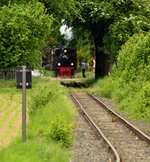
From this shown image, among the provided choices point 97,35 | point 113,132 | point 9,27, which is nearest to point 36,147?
point 113,132

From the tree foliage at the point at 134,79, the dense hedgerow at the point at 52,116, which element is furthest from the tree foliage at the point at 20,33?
the dense hedgerow at the point at 52,116

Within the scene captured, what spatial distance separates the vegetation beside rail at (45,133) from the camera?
10.6m

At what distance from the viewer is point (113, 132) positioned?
1636 cm

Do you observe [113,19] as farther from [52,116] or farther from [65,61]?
[52,116]

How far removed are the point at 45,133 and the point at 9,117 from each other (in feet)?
17.9

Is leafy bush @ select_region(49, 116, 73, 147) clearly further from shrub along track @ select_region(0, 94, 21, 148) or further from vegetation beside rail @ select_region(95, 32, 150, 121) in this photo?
vegetation beside rail @ select_region(95, 32, 150, 121)

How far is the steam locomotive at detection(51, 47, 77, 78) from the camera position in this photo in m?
53.9

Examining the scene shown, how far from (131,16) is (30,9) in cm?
805

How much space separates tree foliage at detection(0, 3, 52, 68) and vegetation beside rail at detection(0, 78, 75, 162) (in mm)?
12876

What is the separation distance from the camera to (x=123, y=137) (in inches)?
603

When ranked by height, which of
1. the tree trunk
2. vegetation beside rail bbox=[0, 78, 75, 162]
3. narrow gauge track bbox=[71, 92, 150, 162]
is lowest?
narrow gauge track bbox=[71, 92, 150, 162]

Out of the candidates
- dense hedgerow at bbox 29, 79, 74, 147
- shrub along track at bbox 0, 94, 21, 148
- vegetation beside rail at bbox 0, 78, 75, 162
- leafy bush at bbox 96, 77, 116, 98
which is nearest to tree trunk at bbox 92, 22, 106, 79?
leafy bush at bbox 96, 77, 116, 98

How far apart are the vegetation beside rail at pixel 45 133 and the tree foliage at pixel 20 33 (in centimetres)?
1288

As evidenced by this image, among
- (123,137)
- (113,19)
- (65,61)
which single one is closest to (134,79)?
(123,137)
